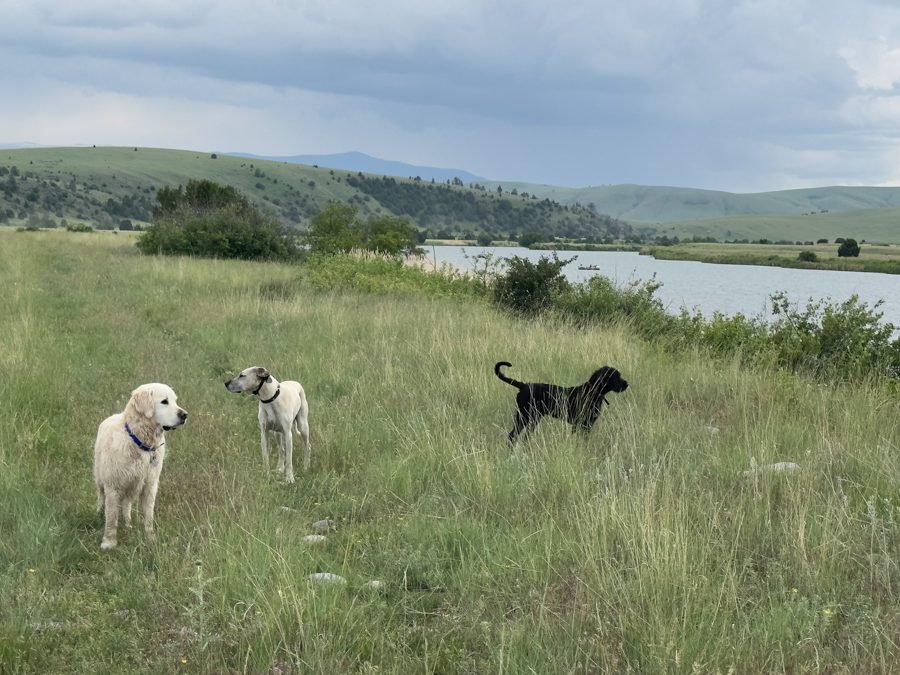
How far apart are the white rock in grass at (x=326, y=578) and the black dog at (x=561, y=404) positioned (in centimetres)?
289

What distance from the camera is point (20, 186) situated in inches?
4144

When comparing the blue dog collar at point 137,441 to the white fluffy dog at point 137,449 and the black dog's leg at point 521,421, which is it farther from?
the black dog's leg at point 521,421

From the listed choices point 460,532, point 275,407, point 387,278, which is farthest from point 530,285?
point 460,532

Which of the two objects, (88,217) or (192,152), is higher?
(192,152)

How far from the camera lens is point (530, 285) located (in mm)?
16641

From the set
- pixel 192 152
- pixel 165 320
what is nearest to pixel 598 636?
pixel 165 320

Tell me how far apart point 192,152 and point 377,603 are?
193149 mm

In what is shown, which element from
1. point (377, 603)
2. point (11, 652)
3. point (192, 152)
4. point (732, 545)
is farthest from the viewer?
point (192, 152)

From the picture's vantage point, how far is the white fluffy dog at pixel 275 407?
5773 millimetres

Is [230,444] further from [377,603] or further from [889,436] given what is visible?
[889,436]

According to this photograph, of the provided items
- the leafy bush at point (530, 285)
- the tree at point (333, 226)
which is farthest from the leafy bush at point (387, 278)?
the tree at point (333, 226)

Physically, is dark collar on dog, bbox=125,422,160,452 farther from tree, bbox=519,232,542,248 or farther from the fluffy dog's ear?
tree, bbox=519,232,542,248

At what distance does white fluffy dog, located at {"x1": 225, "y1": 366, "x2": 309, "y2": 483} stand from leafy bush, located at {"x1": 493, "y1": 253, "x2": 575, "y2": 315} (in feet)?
34.1

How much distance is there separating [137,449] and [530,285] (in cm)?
1288
